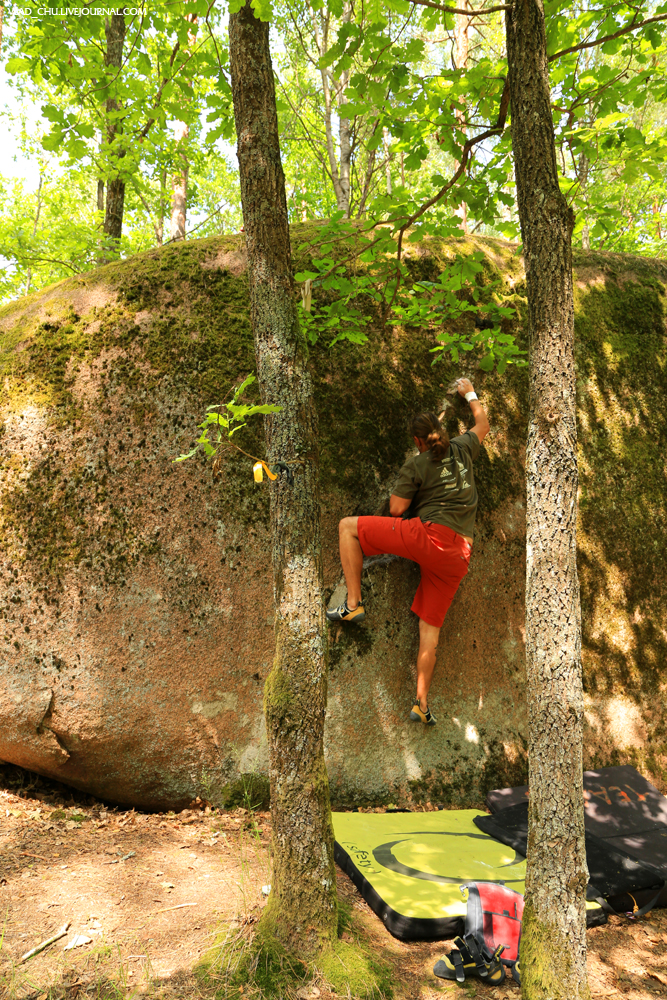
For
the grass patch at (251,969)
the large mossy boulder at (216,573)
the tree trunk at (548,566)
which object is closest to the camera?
the tree trunk at (548,566)

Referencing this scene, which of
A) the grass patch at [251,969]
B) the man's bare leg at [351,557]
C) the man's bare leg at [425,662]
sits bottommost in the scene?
the grass patch at [251,969]

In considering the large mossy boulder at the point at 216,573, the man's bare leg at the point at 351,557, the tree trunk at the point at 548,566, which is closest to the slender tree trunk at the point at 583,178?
the large mossy boulder at the point at 216,573

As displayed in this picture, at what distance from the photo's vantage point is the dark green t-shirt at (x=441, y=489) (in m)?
4.70

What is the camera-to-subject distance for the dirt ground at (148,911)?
2713mm

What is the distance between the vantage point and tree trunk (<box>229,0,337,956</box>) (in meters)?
2.88

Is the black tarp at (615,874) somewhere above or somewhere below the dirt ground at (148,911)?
below

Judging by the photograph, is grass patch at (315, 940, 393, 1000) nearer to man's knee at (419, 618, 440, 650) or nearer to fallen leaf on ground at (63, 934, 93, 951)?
fallen leaf on ground at (63, 934, 93, 951)

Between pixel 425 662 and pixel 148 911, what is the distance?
2.45 metres

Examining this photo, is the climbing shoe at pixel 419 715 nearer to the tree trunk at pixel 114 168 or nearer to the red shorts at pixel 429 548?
the red shorts at pixel 429 548

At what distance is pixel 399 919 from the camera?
324 centimetres

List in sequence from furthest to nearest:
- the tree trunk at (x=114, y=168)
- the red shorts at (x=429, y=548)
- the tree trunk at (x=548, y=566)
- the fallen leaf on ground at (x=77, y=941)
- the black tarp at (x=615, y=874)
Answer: the tree trunk at (x=114, y=168) < the red shorts at (x=429, y=548) < the black tarp at (x=615, y=874) < the fallen leaf on ground at (x=77, y=941) < the tree trunk at (x=548, y=566)

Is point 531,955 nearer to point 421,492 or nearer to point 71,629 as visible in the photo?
point 421,492

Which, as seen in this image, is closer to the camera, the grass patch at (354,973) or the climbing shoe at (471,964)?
the grass patch at (354,973)

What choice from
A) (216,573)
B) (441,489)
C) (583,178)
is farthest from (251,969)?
(583,178)
